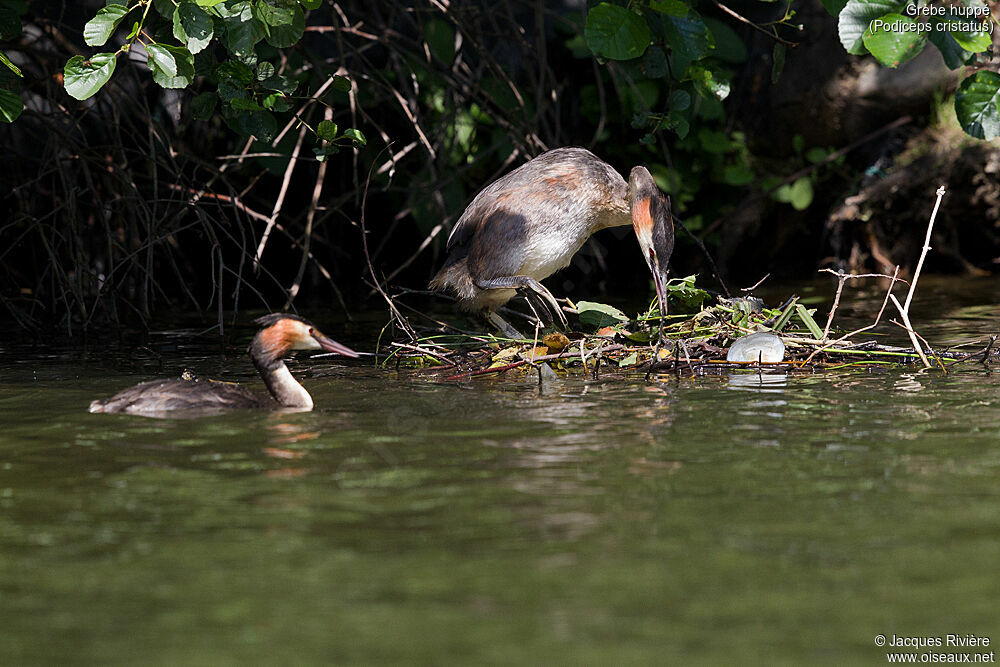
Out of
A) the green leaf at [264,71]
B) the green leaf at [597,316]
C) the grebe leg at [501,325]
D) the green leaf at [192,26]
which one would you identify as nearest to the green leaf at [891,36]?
the green leaf at [192,26]

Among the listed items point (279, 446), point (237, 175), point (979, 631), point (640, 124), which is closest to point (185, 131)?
point (237, 175)

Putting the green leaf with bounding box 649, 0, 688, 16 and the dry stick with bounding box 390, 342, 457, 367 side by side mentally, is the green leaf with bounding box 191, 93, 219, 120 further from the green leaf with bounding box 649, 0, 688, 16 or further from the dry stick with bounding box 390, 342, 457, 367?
the green leaf with bounding box 649, 0, 688, 16

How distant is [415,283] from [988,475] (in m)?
8.76

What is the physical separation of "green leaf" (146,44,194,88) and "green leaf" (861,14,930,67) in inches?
109

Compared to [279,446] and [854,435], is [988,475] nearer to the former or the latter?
[854,435]

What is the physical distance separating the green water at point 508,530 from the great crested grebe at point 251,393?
0.15 m

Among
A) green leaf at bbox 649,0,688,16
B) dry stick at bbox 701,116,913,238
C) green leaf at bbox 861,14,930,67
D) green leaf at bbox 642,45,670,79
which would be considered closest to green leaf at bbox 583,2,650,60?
green leaf at bbox 649,0,688,16

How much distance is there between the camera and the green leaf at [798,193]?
1182 cm

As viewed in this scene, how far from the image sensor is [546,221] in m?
7.31

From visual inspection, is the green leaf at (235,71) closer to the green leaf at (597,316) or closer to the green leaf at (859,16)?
Answer: the green leaf at (597,316)

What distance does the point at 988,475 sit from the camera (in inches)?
158

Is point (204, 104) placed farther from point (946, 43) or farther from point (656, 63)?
point (946, 43)

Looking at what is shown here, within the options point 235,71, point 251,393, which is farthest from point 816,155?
point 251,393

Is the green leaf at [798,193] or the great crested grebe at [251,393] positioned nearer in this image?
the great crested grebe at [251,393]
